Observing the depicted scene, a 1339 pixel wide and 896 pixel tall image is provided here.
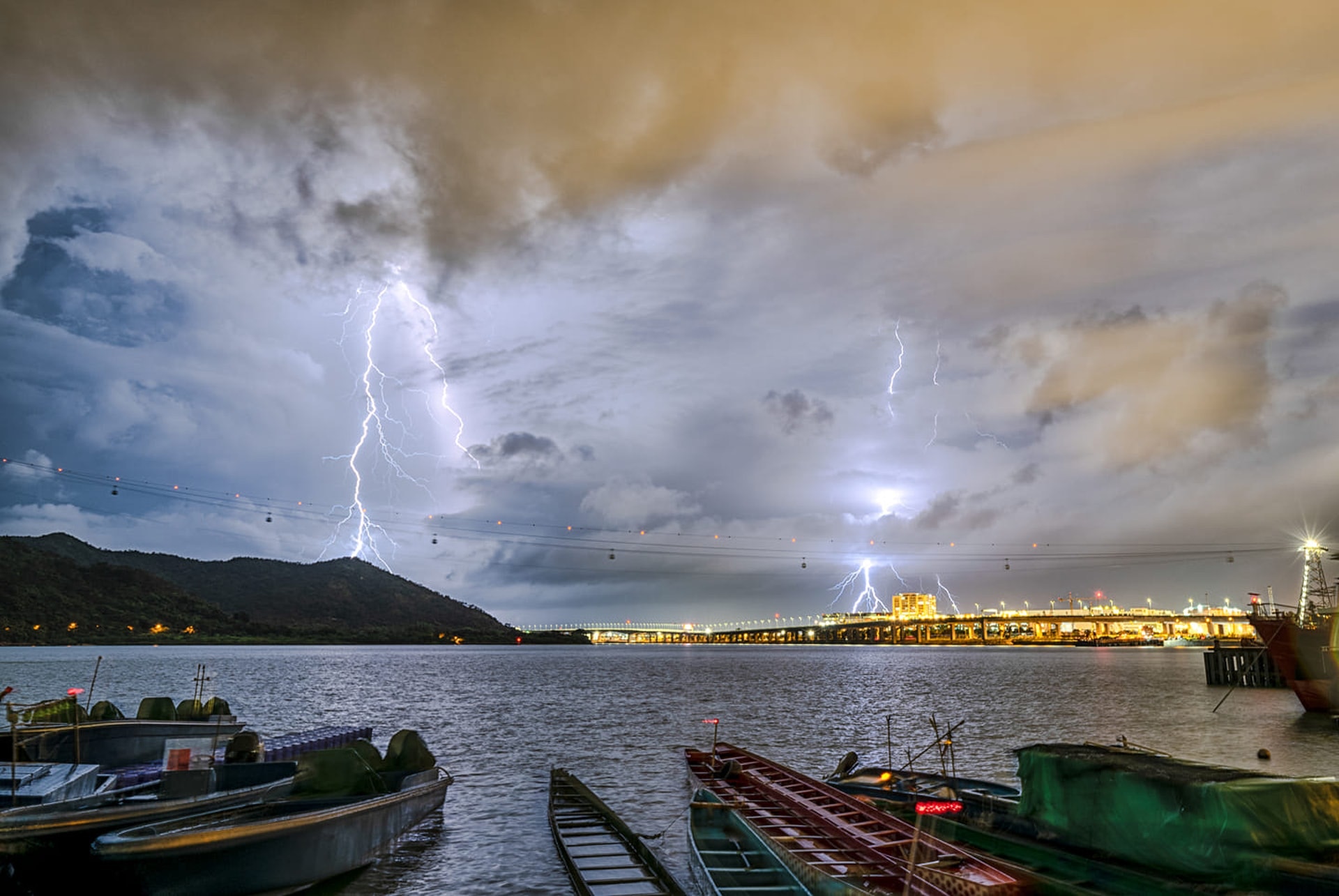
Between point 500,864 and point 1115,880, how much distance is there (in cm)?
1598

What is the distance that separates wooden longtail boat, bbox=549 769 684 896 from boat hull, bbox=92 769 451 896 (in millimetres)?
5355

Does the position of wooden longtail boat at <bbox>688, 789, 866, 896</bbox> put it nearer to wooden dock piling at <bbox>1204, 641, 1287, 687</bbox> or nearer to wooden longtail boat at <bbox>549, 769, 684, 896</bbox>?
wooden longtail boat at <bbox>549, 769, 684, 896</bbox>

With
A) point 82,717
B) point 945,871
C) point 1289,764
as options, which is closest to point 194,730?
point 82,717

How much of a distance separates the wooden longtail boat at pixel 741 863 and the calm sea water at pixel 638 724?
189 cm

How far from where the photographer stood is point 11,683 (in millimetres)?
96062

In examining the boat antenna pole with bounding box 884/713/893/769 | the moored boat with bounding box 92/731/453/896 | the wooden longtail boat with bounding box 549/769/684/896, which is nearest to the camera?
the moored boat with bounding box 92/731/453/896

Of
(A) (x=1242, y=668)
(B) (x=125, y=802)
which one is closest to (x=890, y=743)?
(B) (x=125, y=802)

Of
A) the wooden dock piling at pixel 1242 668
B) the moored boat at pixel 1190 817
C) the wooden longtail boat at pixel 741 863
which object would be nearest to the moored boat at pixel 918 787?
the moored boat at pixel 1190 817

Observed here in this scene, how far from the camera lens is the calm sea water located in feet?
85.3

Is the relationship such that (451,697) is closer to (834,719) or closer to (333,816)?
(834,719)

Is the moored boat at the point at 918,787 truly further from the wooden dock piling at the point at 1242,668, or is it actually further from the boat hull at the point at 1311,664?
the wooden dock piling at the point at 1242,668

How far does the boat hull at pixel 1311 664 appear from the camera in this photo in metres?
67.4

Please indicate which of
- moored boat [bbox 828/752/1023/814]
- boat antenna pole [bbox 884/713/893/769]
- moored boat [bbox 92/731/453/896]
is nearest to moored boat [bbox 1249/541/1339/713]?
boat antenna pole [bbox 884/713/893/769]

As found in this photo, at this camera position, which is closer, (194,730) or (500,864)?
(500,864)
